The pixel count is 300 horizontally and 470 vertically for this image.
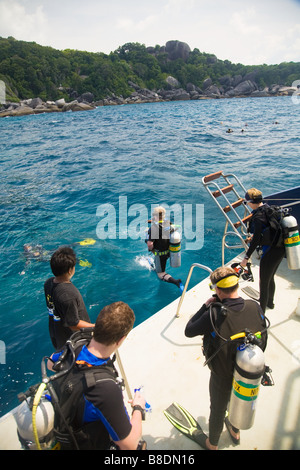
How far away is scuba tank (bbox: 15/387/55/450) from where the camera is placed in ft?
5.21

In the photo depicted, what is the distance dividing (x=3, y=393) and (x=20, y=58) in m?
114

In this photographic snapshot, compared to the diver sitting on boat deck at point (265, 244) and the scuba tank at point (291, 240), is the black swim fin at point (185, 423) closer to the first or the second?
the diver sitting on boat deck at point (265, 244)

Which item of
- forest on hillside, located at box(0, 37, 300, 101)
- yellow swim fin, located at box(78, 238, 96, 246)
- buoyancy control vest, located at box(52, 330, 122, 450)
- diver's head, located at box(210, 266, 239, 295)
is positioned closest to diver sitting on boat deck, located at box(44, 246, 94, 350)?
buoyancy control vest, located at box(52, 330, 122, 450)

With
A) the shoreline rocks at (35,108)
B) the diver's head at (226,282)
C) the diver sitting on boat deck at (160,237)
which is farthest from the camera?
the shoreline rocks at (35,108)

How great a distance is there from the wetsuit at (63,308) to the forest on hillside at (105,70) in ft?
288

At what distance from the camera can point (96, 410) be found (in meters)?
1.67

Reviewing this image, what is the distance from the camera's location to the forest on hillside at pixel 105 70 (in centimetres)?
8625

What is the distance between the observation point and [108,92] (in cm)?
9331

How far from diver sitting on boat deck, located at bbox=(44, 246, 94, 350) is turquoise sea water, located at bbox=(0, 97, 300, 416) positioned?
6.82ft

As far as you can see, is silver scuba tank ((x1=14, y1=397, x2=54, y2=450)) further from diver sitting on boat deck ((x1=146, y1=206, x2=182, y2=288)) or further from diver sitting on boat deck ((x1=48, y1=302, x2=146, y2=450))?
diver sitting on boat deck ((x1=146, y1=206, x2=182, y2=288))

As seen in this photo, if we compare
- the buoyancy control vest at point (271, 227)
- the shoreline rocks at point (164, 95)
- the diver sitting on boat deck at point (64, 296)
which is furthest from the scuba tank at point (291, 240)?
the shoreline rocks at point (164, 95)

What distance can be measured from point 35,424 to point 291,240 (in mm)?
3637

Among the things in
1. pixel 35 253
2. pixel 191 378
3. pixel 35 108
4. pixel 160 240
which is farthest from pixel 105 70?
pixel 191 378

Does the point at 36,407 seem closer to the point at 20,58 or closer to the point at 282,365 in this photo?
the point at 282,365
